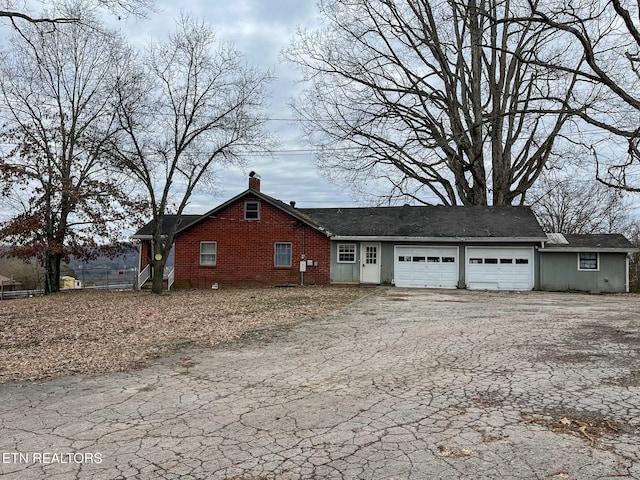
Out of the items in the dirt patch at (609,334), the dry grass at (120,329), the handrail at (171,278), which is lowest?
the dry grass at (120,329)

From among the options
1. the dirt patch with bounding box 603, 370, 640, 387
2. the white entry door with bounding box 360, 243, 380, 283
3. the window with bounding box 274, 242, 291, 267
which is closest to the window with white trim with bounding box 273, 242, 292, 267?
the window with bounding box 274, 242, 291, 267

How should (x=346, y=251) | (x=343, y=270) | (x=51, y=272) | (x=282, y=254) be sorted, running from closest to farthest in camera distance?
(x=343, y=270) → (x=346, y=251) → (x=282, y=254) → (x=51, y=272)

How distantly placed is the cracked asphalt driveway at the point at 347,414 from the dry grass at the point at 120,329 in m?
0.69

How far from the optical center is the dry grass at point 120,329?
22.2 feet

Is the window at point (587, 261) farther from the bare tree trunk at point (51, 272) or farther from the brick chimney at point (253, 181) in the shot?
the bare tree trunk at point (51, 272)

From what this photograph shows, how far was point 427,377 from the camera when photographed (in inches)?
223

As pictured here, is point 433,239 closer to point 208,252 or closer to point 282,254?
point 282,254

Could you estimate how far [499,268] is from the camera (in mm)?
20609

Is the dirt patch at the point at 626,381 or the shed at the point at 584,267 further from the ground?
the shed at the point at 584,267

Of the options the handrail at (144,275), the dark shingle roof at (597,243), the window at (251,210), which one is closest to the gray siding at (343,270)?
the window at (251,210)

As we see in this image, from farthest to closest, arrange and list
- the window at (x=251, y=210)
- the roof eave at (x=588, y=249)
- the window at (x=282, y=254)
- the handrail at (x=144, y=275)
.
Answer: the handrail at (x=144, y=275) < the window at (x=251, y=210) < the window at (x=282, y=254) < the roof eave at (x=588, y=249)

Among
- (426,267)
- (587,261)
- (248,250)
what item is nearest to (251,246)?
(248,250)

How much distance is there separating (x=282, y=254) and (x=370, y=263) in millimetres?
4073

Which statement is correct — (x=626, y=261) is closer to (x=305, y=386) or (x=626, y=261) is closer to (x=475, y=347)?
(x=475, y=347)
